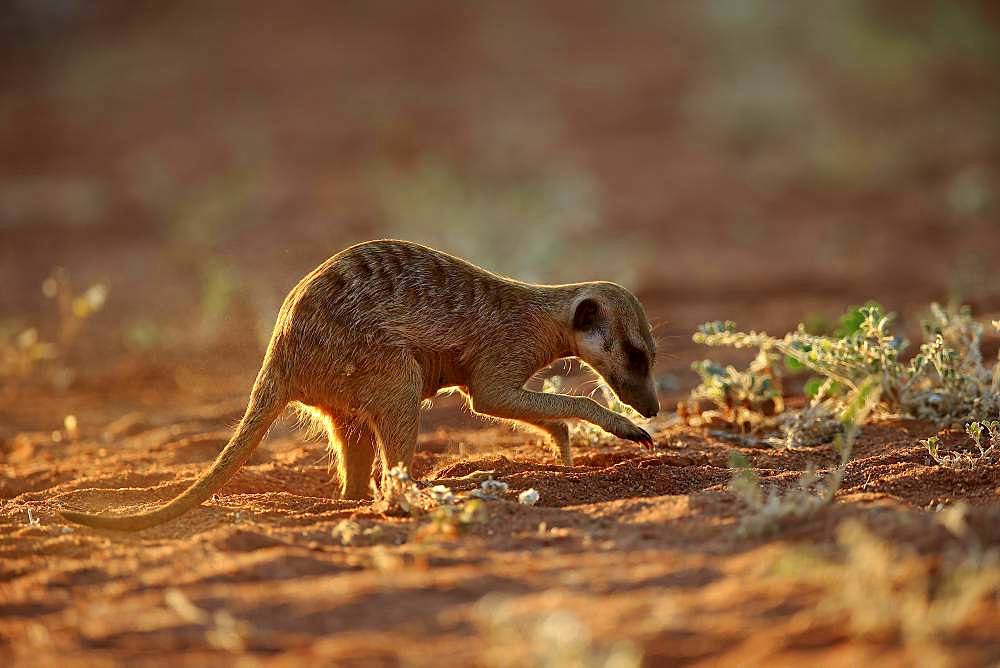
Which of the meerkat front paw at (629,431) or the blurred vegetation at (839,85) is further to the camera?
the blurred vegetation at (839,85)

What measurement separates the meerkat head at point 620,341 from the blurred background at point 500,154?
6.40ft

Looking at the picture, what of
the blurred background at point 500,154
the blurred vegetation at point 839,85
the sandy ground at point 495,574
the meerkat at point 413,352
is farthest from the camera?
the blurred vegetation at point 839,85

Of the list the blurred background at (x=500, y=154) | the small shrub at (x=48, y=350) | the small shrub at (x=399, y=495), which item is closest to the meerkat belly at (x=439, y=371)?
the small shrub at (x=399, y=495)

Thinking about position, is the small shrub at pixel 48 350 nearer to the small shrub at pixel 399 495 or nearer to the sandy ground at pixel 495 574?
the sandy ground at pixel 495 574

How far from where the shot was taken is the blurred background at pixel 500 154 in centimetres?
1151

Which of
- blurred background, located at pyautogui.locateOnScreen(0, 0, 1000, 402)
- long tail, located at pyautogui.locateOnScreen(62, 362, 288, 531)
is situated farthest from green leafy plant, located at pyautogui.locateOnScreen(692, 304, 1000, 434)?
long tail, located at pyautogui.locateOnScreen(62, 362, 288, 531)

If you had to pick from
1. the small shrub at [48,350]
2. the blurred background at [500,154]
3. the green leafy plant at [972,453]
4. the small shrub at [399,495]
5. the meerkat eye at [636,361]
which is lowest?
the green leafy plant at [972,453]

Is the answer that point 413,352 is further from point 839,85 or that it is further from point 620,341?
point 839,85

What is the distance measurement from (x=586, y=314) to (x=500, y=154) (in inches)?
457

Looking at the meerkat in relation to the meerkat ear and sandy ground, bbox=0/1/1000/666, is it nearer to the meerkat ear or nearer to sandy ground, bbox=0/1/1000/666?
the meerkat ear

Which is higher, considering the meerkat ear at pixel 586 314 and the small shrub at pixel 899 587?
the meerkat ear at pixel 586 314

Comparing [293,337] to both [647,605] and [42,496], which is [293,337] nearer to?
[42,496]

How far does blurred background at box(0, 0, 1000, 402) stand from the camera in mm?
11508

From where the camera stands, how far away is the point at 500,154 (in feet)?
56.9
